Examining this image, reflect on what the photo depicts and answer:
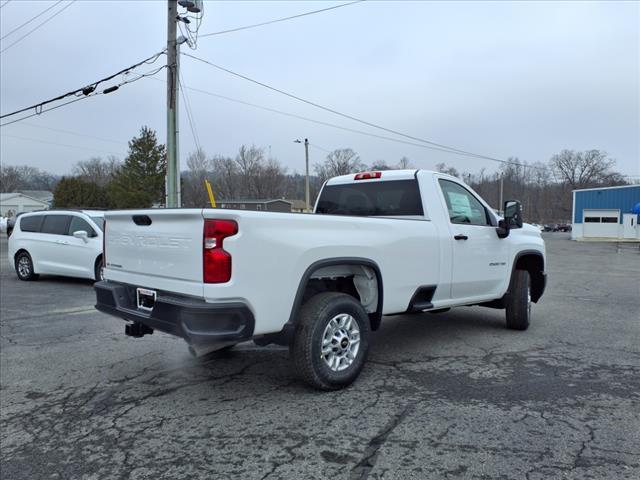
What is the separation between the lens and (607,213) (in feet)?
141

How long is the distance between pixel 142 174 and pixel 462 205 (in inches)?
2085

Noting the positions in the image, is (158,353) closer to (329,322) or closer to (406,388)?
(329,322)

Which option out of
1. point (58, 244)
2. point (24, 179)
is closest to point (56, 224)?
point (58, 244)

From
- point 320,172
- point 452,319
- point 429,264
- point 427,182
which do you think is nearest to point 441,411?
point 429,264

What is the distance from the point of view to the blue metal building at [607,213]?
41344 mm

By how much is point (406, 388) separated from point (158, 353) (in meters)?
2.85

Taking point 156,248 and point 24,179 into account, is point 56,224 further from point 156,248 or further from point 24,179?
point 24,179

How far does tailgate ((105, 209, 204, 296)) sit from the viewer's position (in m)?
3.53

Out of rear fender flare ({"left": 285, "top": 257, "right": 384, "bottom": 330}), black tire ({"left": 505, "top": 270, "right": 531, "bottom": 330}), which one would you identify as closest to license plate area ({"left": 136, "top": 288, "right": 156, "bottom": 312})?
rear fender flare ({"left": 285, "top": 257, "right": 384, "bottom": 330})

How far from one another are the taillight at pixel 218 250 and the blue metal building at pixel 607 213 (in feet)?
149

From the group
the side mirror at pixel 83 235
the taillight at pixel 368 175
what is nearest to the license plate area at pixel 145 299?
the taillight at pixel 368 175

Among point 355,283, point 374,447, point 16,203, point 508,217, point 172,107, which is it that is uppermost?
point 172,107

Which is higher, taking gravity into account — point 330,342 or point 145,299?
point 145,299

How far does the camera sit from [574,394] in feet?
13.4
